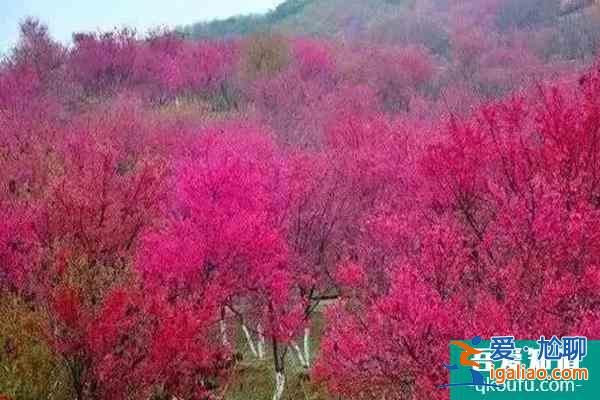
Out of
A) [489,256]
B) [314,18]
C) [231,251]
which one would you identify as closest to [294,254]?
[231,251]

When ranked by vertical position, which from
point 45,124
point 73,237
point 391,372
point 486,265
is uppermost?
point 45,124

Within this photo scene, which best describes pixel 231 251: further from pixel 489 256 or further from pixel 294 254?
pixel 489 256

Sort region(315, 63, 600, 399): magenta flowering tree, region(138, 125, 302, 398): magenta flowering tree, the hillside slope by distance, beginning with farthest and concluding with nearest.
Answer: the hillside slope
region(138, 125, 302, 398): magenta flowering tree
region(315, 63, 600, 399): magenta flowering tree

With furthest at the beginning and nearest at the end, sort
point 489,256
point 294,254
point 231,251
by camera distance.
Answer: point 294,254
point 231,251
point 489,256

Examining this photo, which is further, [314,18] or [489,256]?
[314,18]

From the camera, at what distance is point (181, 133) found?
46.6 m

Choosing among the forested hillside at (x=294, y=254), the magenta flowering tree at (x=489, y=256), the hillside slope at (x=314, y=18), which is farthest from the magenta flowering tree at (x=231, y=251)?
the hillside slope at (x=314, y=18)

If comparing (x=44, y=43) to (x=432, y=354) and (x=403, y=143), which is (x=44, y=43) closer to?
(x=403, y=143)

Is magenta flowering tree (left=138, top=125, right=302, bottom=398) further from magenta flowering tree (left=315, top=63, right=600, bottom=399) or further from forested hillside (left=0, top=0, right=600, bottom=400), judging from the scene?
magenta flowering tree (left=315, top=63, right=600, bottom=399)


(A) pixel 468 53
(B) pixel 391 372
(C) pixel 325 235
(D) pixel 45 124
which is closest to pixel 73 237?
(C) pixel 325 235

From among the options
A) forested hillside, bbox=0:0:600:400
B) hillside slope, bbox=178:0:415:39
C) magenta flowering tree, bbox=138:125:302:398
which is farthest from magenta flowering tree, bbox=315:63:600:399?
hillside slope, bbox=178:0:415:39

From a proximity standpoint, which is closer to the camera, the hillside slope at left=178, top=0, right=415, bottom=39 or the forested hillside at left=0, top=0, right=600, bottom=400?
the forested hillside at left=0, top=0, right=600, bottom=400

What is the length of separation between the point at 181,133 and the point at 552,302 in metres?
35.1

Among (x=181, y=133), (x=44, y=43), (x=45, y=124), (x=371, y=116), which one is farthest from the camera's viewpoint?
(x=44, y=43)
